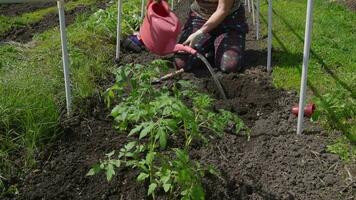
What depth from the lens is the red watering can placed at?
3.88 m

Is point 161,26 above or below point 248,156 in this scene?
above

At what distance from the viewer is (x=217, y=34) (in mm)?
4469

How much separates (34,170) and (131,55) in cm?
204

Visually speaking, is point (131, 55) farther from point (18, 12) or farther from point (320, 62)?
point (18, 12)

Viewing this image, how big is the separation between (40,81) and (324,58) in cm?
245

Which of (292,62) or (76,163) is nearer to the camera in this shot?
(76,163)

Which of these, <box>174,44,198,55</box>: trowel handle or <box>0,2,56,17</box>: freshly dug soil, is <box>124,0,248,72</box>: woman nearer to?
<box>174,44,198,55</box>: trowel handle

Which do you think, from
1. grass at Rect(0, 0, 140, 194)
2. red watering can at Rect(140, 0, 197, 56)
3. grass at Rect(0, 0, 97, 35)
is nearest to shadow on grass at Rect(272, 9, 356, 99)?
red watering can at Rect(140, 0, 197, 56)

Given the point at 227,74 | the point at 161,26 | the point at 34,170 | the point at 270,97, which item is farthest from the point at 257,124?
the point at 34,170

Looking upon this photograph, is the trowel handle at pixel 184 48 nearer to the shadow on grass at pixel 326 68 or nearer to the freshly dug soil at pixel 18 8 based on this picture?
the shadow on grass at pixel 326 68

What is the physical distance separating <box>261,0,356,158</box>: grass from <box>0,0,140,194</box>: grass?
151cm

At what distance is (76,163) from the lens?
2707 millimetres

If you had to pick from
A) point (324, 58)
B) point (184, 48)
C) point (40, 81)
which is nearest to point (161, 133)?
point (40, 81)

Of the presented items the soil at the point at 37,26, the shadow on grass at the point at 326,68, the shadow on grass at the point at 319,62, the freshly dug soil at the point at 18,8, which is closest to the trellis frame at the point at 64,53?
the shadow on grass at the point at 319,62
